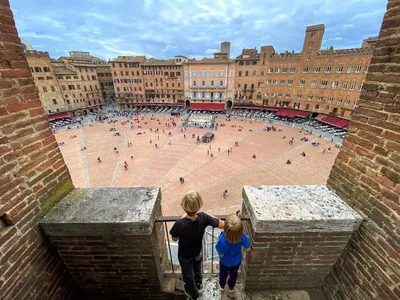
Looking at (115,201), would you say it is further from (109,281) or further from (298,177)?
(298,177)

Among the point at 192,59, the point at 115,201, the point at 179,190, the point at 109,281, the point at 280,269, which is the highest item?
the point at 192,59

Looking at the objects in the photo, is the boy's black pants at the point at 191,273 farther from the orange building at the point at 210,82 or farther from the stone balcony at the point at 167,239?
the orange building at the point at 210,82

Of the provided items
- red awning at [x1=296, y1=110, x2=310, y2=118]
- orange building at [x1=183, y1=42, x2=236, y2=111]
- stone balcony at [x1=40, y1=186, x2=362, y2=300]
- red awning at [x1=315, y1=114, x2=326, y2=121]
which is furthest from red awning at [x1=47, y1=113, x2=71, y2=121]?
red awning at [x1=315, y1=114, x2=326, y2=121]

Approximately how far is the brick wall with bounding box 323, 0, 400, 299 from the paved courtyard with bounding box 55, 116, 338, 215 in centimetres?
1116

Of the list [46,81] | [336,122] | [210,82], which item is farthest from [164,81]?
[336,122]

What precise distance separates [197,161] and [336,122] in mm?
26752

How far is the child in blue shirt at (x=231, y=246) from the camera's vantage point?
2.34 m

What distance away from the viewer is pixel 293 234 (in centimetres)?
251

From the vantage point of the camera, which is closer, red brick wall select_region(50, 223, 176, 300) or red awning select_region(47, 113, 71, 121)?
red brick wall select_region(50, 223, 176, 300)

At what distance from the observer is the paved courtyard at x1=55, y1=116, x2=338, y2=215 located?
1666 centimetres

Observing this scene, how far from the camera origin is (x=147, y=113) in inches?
1864

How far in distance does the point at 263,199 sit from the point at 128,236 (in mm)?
1998

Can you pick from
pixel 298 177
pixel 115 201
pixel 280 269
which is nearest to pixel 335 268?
pixel 280 269

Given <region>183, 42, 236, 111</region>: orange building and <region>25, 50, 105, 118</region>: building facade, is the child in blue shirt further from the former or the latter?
<region>25, 50, 105, 118</region>: building facade
